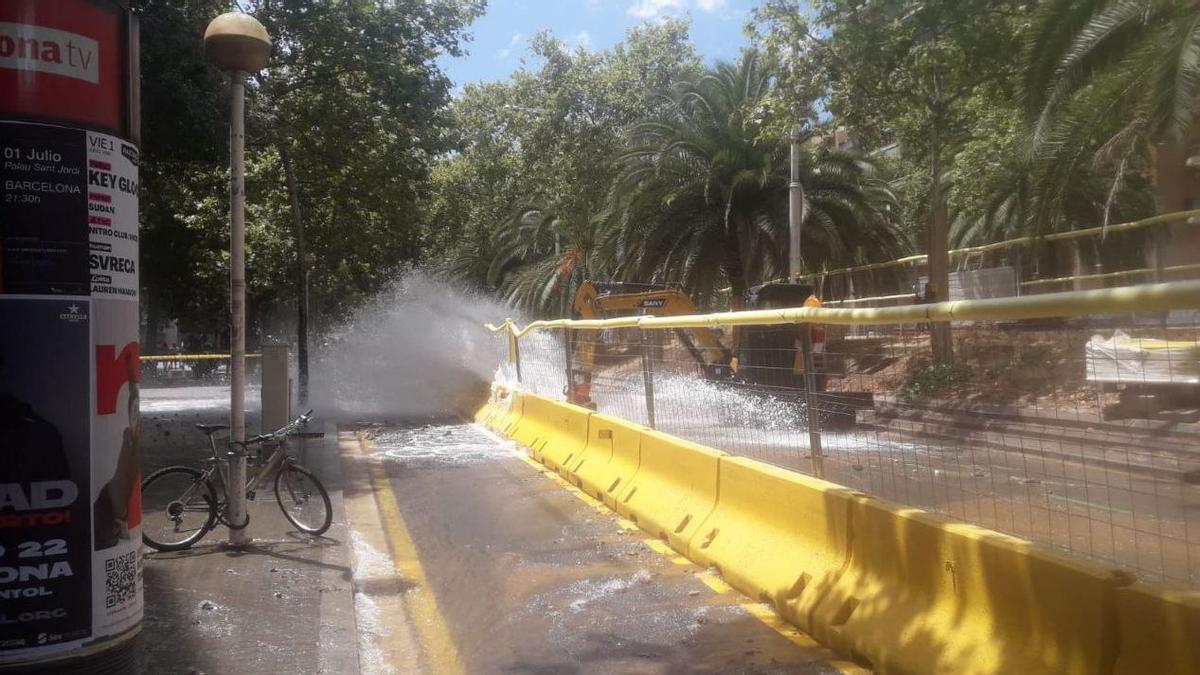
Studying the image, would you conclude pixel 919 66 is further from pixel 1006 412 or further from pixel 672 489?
pixel 1006 412

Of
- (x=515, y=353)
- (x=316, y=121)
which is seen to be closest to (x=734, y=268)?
(x=515, y=353)

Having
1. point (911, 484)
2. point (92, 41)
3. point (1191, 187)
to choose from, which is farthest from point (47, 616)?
point (1191, 187)

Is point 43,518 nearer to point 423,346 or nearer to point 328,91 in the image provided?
point 328,91

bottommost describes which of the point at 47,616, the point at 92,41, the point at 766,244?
the point at 47,616

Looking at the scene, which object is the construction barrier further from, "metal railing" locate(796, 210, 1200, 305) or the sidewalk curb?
"metal railing" locate(796, 210, 1200, 305)

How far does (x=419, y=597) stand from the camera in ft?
22.0

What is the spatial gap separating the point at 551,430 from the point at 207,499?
5.15m

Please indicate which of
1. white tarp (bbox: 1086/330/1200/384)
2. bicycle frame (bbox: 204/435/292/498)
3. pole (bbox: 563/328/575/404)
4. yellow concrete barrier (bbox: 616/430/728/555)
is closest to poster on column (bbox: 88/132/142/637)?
bicycle frame (bbox: 204/435/292/498)

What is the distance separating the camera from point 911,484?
5754 mm

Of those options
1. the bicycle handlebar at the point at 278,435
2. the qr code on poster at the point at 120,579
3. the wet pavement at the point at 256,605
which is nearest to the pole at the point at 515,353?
the wet pavement at the point at 256,605

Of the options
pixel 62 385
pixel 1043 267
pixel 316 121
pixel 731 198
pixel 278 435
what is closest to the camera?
pixel 62 385

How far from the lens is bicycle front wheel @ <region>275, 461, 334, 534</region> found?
8.26m

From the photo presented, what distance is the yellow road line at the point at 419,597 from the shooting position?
552cm

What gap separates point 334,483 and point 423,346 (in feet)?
39.3
